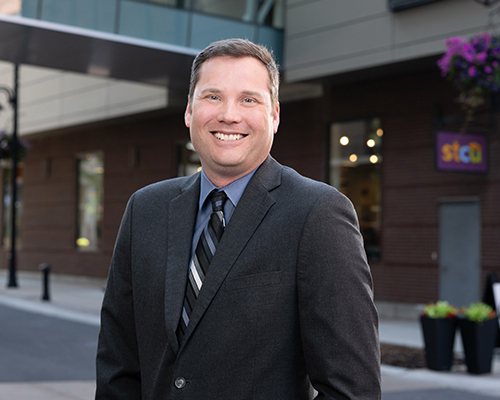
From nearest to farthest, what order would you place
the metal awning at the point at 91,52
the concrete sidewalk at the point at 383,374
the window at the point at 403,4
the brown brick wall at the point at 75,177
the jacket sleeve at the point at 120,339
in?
1. the jacket sleeve at the point at 120,339
2. the concrete sidewalk at the point at 383,374
3. the window at the point at 403,4
4. the metal awning at the point at 91,52
5. the brown brick wall at the point at 75,177

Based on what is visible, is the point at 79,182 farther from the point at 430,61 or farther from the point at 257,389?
the point at 257,389

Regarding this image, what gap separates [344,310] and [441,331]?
7.35 metres

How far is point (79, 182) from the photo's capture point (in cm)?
2412

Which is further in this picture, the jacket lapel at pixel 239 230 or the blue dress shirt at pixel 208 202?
the blue dress shirt at pixel 208 202

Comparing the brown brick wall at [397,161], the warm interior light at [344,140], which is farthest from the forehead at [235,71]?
the warm interior light at [344,140]

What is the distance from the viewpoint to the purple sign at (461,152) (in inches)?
463

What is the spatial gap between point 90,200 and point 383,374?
54.6 feet

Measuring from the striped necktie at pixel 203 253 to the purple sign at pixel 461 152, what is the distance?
32.8 ft

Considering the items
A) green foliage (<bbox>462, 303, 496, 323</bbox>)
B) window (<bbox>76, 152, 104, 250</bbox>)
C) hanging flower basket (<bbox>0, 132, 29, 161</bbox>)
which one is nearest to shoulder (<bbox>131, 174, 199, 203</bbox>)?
green foliage (<bbox>462, 303, 496, 323</bbox>)

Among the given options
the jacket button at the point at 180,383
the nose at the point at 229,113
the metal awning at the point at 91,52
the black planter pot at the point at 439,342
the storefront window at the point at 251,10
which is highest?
the storefront window at the point at 251,10

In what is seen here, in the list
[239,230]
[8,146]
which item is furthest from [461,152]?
[8,146]

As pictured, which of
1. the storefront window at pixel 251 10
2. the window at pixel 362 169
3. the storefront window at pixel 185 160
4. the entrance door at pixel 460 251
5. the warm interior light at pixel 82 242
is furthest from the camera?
the warm interior light at pixel 82 242

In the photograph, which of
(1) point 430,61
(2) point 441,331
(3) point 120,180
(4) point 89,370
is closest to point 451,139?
(1) point 430,61

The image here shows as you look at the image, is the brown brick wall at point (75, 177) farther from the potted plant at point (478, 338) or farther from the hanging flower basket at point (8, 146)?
the potted plant at point (478, 338)
